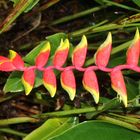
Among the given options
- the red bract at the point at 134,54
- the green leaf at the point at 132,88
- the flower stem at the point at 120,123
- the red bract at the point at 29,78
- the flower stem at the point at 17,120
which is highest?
the red bract at the point at 134,54

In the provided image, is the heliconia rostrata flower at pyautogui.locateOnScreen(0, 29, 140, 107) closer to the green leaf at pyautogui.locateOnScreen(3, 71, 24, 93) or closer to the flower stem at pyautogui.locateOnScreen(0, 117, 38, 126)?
the green leaf at pyautogui.locateOnScreen(3, 71, 24, 93)

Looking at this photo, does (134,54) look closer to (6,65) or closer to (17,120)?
(6,65)

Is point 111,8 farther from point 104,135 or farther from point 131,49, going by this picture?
point 131,49

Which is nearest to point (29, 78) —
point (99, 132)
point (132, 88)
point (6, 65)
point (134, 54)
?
point (6, 65)

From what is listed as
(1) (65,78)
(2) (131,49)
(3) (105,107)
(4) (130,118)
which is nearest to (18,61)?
(1) (65,78)

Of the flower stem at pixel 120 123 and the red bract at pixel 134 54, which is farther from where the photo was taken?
the flower stem at pixel 120 123

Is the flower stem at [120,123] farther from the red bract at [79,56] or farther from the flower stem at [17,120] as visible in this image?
the red bract at [79,56]

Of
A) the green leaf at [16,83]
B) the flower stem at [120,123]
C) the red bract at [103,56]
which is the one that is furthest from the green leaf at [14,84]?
the red bract at [103,56]
